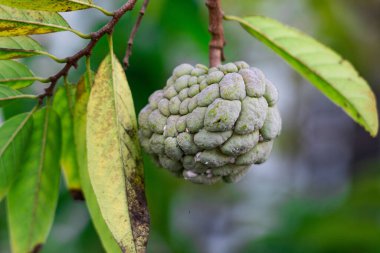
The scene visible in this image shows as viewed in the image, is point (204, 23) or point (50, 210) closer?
point (50, 210)

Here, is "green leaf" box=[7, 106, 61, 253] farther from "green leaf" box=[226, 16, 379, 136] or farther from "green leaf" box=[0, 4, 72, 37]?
"green leaf" box=[226, 16, 379, 136]

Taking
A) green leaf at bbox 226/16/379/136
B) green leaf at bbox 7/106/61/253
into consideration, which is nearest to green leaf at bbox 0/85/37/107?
green leaf at bbox 7/106/61/253

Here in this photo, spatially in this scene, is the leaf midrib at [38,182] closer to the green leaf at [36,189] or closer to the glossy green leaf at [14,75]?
the green leaf at [36,189]

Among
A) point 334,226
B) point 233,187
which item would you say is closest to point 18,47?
point 334,226

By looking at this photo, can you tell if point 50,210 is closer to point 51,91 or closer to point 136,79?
point 51,91

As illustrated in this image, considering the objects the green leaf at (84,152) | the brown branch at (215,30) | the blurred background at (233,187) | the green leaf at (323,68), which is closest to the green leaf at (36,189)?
the green leaf at (84,152)

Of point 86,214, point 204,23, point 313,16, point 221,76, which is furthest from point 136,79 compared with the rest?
point 313,16
